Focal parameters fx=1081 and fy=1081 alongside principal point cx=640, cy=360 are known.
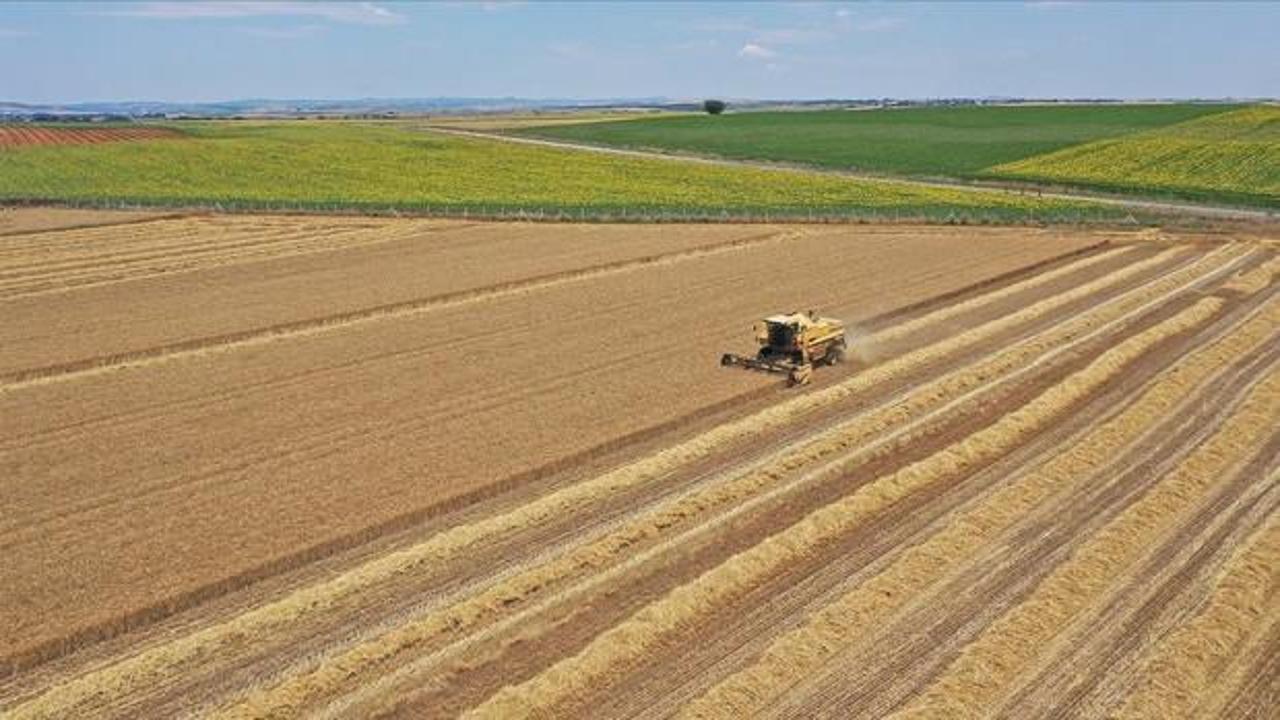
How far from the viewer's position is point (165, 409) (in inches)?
1046

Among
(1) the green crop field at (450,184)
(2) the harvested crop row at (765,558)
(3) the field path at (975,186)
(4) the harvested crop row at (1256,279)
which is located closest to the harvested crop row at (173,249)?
(1) the green crop field at (450,184)

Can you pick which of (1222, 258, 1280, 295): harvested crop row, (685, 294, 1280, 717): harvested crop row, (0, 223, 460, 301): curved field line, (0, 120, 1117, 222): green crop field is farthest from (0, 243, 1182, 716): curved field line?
(0, 120, 1117, 222): green crop field

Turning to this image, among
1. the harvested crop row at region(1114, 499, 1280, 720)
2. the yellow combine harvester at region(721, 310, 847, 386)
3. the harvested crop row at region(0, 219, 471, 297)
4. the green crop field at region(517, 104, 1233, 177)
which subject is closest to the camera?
the harvested crop row at region(1114, 499, 1280, 720)

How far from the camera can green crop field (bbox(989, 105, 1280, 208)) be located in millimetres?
77750

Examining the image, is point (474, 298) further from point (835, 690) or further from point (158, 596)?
point (835, 690)

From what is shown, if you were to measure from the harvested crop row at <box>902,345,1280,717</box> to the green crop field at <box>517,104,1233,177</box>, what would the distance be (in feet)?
253

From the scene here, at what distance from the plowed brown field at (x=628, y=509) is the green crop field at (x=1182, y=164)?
4366 centimetres

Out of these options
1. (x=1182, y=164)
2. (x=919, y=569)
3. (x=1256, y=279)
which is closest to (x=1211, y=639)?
(x=919, y=569)

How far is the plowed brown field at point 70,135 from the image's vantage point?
120312 mm

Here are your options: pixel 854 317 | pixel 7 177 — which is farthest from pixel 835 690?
pixel 7 177

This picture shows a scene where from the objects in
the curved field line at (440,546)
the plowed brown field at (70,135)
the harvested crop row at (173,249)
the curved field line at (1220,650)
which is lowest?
the plowed brown field at (70,135)

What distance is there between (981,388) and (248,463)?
61.1 feet

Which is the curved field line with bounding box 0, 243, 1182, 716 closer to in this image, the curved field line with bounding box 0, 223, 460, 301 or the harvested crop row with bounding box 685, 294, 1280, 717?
the harvested crop row with bounding box 685, 294, 1280, 717

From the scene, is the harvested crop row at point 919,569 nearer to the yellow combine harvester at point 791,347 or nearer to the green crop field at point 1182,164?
the yellow combine harvester at point 791,347
